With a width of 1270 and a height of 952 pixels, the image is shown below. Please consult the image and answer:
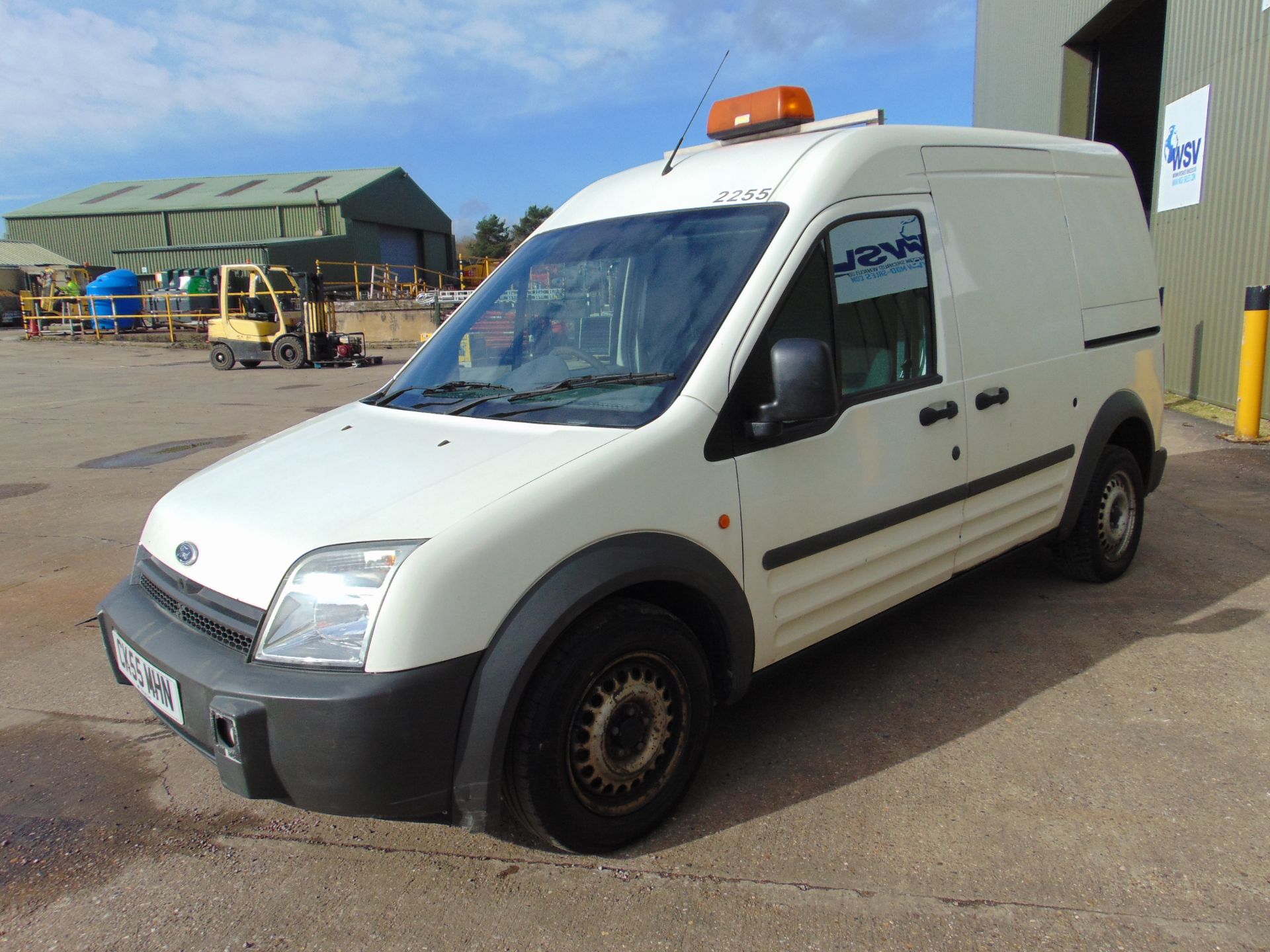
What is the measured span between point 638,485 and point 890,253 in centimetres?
144

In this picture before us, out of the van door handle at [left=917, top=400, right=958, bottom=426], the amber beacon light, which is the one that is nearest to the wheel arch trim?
the van door handle at [left=917, top=400, right=958, bottom=426]

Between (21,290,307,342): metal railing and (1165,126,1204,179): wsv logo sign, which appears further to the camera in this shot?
(21,290,307,342): metal railing

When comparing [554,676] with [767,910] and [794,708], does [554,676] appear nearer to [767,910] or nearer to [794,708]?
[767,910]

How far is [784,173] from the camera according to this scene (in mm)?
3145

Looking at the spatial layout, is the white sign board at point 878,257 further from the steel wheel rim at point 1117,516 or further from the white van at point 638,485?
the steel wheel rim at point 1117,516

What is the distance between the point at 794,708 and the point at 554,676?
1.47m

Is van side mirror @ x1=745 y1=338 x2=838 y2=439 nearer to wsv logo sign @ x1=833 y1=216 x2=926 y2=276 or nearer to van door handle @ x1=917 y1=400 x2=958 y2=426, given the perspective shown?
wsv logo sign @ x1=833 y1=216 x2=926 y2=276

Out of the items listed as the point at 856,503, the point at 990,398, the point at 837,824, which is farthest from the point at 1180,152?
the point at 837,824

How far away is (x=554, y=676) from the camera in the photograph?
2.41m

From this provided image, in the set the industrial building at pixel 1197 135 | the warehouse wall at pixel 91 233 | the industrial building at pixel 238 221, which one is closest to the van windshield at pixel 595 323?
the industrial building at pixel 1197 135

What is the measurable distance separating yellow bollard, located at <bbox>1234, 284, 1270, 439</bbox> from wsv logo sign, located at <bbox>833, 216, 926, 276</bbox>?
6.53 metres

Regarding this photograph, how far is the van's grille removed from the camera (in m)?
2.42

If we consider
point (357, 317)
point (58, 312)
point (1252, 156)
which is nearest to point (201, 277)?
point (357, 317)

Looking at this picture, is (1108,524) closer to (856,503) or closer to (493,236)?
(856,503)
